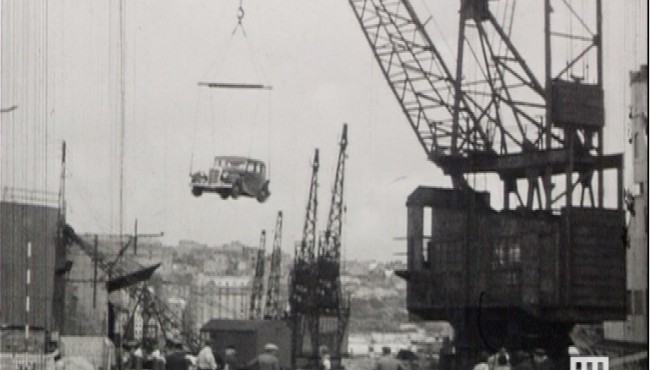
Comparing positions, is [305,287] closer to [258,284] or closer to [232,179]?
[258,284]

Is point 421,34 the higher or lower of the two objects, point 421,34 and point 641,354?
the higher

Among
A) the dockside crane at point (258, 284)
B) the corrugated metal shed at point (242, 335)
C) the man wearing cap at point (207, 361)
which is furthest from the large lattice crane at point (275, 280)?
the man wearing cap at point (207, 361)

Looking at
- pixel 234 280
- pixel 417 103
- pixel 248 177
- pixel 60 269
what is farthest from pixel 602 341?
pixel 234 280

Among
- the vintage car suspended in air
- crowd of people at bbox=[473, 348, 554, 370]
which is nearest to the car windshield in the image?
the vintage car suspended in air

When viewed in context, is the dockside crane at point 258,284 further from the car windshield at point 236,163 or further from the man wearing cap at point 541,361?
the man wearing cap at point 541,361

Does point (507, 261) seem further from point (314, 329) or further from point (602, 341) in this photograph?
point (314, 329)

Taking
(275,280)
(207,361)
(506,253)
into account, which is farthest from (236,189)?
(275,280)
